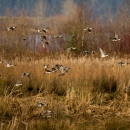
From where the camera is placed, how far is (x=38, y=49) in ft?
43.6

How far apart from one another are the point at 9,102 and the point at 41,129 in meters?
1.39

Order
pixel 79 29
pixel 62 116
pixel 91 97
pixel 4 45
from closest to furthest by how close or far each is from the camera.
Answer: pixel 62 116, pixel 91 97, pixel 4 45, pixel 79 29

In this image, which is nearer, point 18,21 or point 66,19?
point 18,21

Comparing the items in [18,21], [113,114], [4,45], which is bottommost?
[113,114]

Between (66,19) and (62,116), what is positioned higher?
(66,19)

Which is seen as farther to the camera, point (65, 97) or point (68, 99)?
point (65, 97)

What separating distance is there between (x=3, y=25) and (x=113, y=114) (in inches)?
327

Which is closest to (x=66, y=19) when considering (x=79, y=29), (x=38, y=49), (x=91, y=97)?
(x=79, y=29)

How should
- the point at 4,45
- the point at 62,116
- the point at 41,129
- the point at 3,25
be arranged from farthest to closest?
1. the point at 3,25
2. the point at 4,45
3. the point at 62,116
4. the point at 41,129

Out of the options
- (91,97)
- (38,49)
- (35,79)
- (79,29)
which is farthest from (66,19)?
(91,97)

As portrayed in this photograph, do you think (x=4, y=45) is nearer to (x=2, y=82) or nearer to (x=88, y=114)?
(x=2, y=82)

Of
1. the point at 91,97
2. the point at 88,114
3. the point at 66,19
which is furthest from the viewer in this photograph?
the point at 66,19

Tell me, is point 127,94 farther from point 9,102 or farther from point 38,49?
point 38,49

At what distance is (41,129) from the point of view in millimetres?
3807
